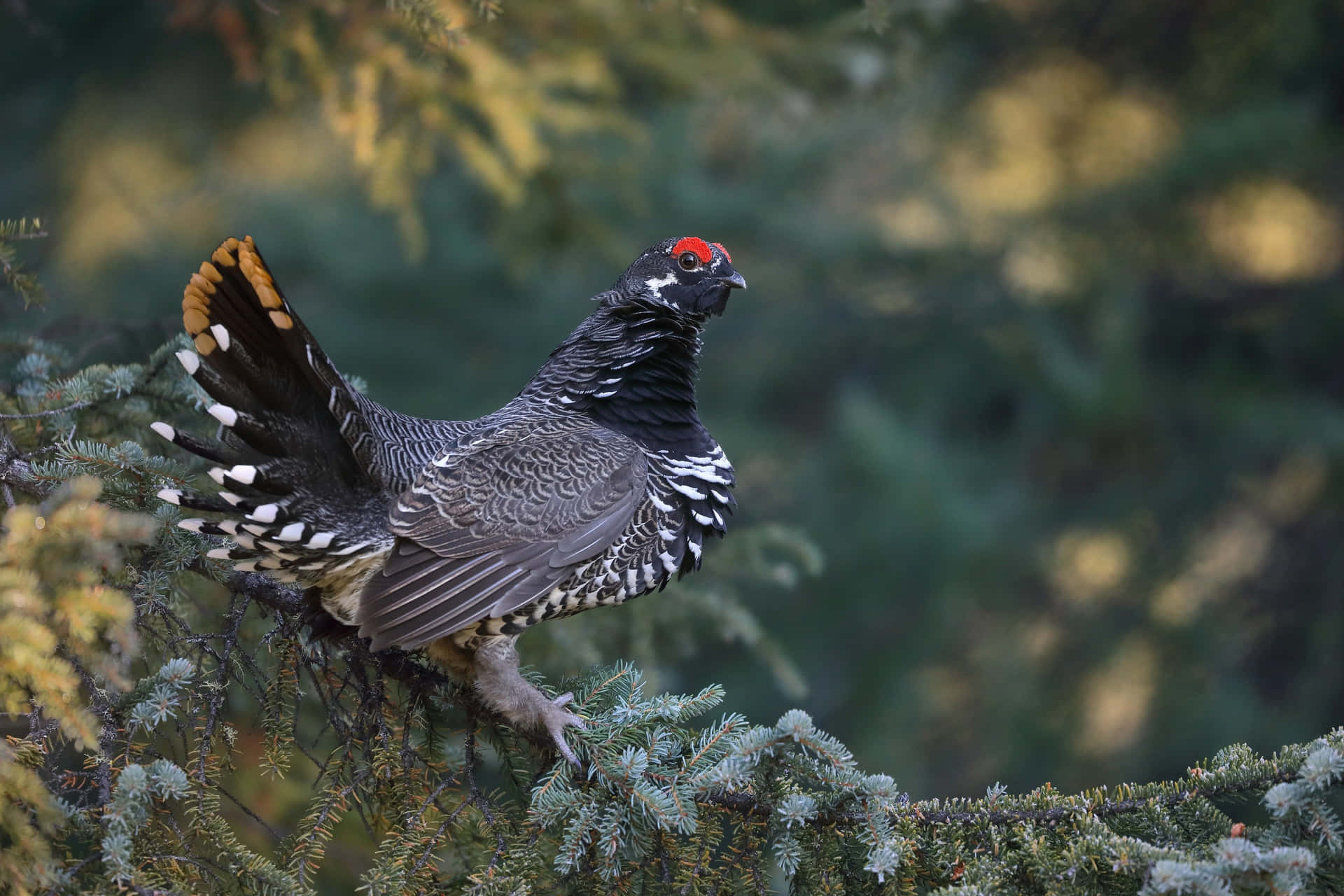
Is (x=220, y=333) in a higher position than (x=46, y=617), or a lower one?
higher

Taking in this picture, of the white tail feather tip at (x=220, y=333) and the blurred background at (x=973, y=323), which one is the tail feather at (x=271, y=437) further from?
the blurred background at (x=973, y=323)

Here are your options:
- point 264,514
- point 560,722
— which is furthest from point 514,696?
point 264,514

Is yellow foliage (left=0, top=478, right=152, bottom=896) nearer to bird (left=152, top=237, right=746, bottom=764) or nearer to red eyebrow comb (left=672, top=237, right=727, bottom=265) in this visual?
bird (left=152, top=237, right=746, bottom=764)

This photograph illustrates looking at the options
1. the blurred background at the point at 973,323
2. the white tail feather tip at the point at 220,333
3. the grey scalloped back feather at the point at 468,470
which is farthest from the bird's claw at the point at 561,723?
the blurred background at the point at 973,323

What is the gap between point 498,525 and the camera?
10.4ft

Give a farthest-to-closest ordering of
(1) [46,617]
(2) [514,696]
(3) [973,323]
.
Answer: (3) [973,323] < (2) [514,696] < (1) [46,617]

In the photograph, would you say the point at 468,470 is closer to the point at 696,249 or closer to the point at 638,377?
the point at 638,377

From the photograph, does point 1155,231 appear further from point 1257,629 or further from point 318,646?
point 318,646

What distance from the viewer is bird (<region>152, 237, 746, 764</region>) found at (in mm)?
2684

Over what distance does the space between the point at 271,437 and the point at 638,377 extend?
50.0 inches

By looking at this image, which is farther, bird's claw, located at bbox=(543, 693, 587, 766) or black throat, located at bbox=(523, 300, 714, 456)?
black throat, located at bbox=(523, 300, 714, 456)

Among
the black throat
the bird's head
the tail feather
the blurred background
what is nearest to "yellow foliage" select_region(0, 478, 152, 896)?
the tail feather

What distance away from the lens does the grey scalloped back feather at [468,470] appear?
268 centimetres

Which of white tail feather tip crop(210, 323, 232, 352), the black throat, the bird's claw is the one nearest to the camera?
white tail feather tip crop(210, 323, 232, 352)
